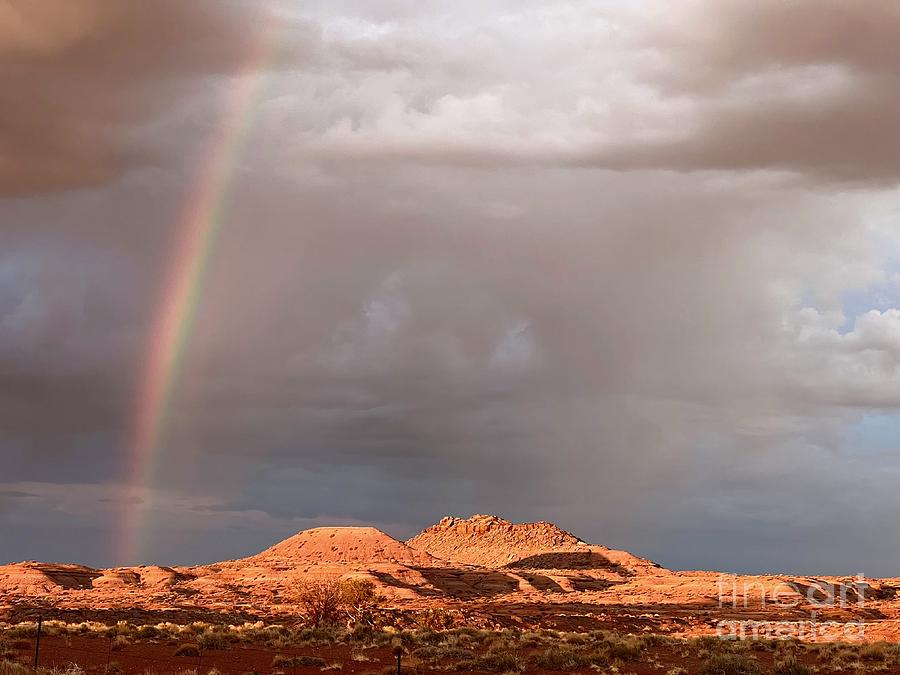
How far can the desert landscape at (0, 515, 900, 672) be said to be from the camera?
55406 millimetres

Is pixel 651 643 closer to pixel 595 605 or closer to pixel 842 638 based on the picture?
pixel 842 638

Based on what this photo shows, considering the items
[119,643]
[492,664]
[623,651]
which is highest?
[623,651]

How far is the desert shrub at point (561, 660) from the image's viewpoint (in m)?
41.0

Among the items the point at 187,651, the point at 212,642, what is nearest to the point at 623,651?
the point at 212,642

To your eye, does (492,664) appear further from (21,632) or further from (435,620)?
(435,620)

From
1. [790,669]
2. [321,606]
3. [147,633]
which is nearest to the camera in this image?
[790,669]

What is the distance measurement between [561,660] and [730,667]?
24.3ft

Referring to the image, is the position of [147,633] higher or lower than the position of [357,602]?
lower

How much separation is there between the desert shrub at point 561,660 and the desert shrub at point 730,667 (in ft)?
18.9

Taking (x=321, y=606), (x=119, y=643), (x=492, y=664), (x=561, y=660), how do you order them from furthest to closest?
(x=321, y=606)
(x=119, y=643)
(x=561, y=660)
(x=492, y=664)

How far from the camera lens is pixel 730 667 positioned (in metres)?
37.2

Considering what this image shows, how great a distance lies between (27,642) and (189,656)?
32.9ft

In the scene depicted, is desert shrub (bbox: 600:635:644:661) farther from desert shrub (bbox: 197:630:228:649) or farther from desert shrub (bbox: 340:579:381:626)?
desert shrub (bbox: 340:579:381:626)

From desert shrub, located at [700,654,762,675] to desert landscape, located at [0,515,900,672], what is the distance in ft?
19.4
